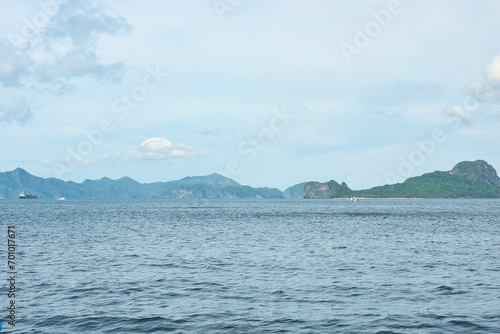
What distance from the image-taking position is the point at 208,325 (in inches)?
905

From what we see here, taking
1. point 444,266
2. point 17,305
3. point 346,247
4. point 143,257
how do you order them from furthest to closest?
point 346,247, point 143,257, point 444,266, point 17,305

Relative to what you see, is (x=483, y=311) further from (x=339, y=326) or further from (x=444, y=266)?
(x=444, y=266)

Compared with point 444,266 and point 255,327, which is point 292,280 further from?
point 444,266

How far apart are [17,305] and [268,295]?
660 inches

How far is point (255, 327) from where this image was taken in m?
22.5

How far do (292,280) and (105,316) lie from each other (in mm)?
15372

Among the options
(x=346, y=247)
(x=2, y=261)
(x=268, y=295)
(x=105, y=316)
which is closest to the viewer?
(x=105, y=316)

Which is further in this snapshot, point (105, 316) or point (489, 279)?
point (489, 279)

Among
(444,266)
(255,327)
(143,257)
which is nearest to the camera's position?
(255,327)

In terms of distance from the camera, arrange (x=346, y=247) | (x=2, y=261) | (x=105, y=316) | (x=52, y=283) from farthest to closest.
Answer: (x=346, y=247) < (x=2, y=261) < (x=52, y=283) < (x=105, y=316)

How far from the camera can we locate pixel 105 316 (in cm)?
2466

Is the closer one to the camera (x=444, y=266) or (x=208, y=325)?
(x=208, y=325)

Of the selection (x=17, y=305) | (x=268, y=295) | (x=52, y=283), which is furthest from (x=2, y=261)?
(x=268, y=295)

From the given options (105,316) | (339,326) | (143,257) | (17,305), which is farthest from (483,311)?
(143,257)
